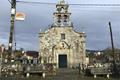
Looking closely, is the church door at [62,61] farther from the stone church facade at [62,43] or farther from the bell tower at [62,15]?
the bell tower at [62,15]

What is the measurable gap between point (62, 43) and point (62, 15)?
204 inches

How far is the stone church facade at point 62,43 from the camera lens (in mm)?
57250

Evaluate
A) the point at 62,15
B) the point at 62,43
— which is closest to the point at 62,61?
the point at 62,43

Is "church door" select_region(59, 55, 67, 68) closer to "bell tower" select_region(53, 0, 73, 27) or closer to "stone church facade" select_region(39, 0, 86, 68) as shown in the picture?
"stone church facade" select_region(39, 0, 86, 68)

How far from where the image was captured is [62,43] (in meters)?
57.8

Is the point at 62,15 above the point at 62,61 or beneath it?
above

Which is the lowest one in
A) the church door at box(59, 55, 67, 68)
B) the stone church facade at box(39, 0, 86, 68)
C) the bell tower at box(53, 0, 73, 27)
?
the church door at box(59, 55, 67, 68)

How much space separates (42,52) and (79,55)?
22.5ft

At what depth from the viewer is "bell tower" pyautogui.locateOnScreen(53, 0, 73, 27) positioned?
57531 mm

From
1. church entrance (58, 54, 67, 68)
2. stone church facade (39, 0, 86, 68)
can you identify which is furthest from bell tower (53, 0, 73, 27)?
church entrance (58, 54, 67, 68)

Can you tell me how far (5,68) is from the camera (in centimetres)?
3956

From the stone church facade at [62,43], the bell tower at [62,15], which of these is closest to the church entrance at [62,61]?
the stone church facade at [62,43]

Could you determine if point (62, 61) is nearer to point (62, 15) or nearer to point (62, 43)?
point (62, 43)

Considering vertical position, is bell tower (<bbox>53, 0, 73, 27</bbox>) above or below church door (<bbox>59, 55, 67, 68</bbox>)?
above
